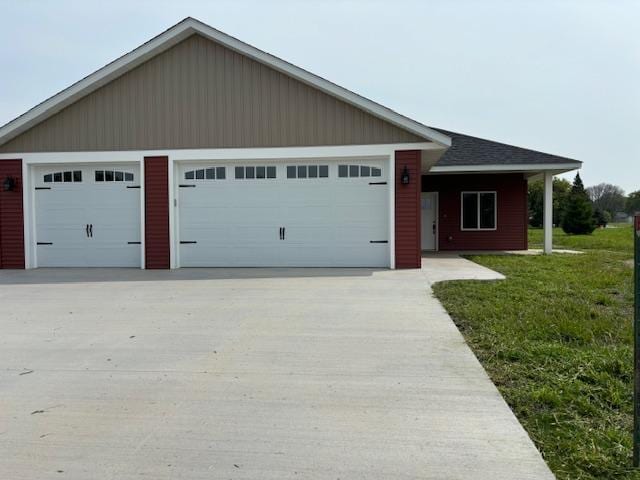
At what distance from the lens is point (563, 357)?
4.54 metres

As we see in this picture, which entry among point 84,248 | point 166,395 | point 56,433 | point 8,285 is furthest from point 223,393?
point 84,248

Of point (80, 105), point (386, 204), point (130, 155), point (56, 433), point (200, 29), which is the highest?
point (200, 29)

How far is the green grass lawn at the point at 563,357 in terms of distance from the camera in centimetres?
298

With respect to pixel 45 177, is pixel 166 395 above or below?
below


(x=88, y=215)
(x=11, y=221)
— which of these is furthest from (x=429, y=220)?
(x=11, y=221)

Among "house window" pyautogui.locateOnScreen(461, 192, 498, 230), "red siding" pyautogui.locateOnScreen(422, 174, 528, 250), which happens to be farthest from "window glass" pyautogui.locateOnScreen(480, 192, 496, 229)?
"red siding" pyautogui.locateOnScreen(422, 174, 528, 250)

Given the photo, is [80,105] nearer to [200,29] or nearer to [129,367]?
[200,29]

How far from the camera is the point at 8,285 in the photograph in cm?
953

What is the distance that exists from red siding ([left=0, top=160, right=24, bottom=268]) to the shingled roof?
1129 centimetres

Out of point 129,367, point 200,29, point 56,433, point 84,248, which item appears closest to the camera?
point 56,433

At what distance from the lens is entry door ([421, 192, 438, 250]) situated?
17.7 m

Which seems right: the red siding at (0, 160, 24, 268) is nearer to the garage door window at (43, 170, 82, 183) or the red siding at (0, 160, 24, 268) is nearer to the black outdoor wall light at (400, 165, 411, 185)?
the garage door window at (43, 170, 82, 183)

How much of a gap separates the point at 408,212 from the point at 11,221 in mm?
9225

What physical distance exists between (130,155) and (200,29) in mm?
3194
